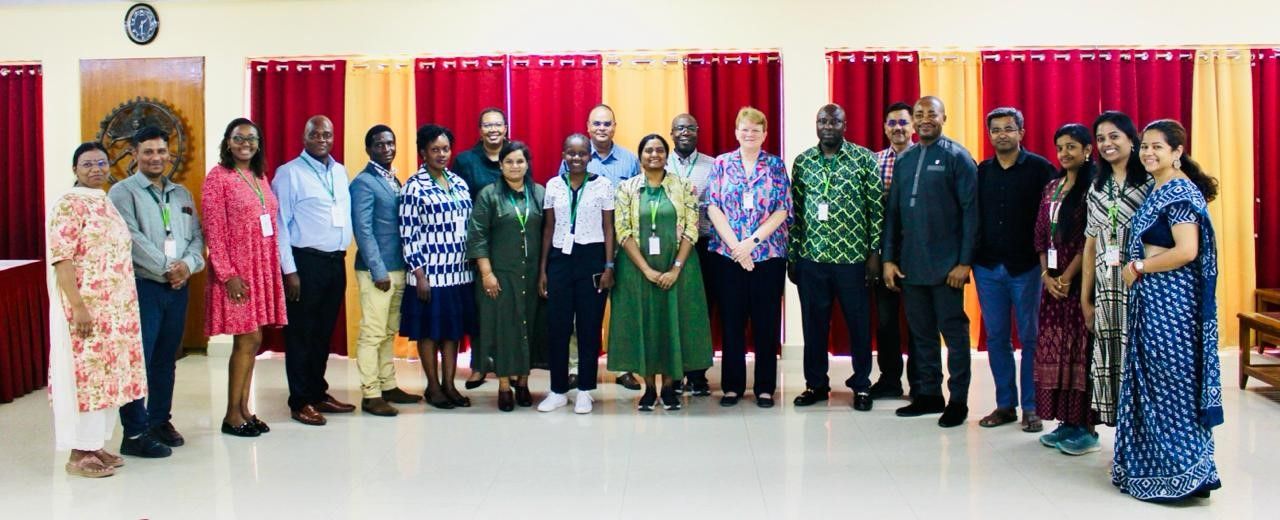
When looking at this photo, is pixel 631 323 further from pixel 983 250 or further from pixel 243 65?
pixel 243 65

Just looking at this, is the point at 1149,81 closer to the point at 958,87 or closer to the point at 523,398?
the point at 958,87

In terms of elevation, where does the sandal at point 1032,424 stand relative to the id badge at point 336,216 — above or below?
below

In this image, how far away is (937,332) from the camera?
518 centimetres

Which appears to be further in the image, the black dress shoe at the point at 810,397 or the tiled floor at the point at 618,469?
the black dress shoe at the point at 810,397

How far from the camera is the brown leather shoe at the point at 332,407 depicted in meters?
5.39

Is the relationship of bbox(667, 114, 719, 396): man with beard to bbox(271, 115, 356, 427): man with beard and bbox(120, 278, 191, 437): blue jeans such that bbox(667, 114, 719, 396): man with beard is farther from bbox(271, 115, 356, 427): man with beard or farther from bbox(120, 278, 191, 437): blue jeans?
bbox(120, 278, 191, 437): blue jeans

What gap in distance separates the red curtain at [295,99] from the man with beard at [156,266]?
2.55 metres

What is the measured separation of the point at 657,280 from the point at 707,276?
601 mm

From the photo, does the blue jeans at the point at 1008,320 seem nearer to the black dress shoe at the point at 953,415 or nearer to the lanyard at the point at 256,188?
the black dress shoe at the point at 953,415

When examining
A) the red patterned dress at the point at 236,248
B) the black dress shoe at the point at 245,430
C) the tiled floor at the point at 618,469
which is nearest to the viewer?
the tiled floor at the point at 618,469

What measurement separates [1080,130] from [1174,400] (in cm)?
121

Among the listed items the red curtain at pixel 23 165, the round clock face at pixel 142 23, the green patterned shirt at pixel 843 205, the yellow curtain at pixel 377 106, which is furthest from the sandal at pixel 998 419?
the red curtain at pixel 23 165

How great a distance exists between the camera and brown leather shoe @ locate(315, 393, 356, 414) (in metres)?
5.39

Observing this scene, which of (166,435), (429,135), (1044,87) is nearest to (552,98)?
(429,135)
